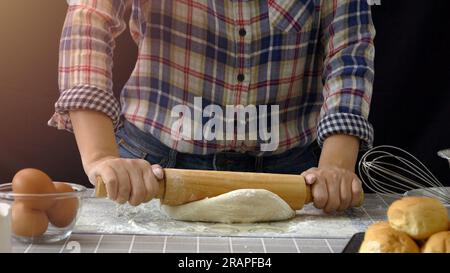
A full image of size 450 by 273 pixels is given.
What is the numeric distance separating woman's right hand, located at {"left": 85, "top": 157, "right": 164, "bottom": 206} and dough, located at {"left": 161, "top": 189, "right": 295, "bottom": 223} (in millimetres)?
49

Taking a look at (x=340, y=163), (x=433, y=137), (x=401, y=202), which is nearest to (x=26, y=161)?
(x=340, y=163)

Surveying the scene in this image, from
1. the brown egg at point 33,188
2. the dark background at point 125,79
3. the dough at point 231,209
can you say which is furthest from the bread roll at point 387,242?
the dark background at point 125,79

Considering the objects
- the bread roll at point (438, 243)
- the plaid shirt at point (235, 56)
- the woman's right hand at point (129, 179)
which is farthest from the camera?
the plaid shirt at point (235, 56)

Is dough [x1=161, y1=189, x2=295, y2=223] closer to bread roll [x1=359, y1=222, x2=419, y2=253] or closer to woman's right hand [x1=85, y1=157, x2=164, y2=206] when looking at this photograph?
woman's right hand [x1=85, y1=157, x2=164, y2=206]

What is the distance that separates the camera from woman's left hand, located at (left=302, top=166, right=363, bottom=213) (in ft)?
2.96

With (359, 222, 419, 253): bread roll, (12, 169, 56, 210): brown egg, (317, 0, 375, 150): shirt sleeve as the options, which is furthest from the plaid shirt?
(359, 222, 419, 253): bread roll

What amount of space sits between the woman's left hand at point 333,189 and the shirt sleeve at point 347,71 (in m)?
0.12

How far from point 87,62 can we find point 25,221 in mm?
374

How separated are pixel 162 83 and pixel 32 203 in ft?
1.53

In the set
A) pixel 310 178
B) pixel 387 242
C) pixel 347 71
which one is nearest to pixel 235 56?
pixel 347 71

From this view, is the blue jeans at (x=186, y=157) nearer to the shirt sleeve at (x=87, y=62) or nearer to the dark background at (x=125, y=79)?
the shirt sleeve at (x=87, y=62)

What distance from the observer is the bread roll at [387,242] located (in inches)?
23.0

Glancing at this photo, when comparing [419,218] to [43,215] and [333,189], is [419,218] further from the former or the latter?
[43,215]
